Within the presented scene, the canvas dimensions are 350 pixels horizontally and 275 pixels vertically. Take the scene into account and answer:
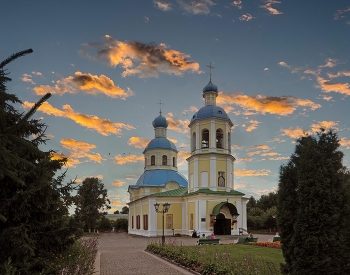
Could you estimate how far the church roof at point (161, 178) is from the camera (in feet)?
158

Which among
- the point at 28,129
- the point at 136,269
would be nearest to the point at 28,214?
the point at 28,129

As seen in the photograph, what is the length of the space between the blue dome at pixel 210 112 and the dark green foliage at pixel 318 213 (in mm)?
27303

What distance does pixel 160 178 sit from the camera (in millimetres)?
48562

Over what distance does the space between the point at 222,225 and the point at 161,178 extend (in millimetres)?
15438

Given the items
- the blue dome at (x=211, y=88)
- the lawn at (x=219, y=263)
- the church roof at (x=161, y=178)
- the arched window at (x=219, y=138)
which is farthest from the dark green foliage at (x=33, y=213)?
the church roof at (x=161, y=178)

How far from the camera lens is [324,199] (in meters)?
8.04

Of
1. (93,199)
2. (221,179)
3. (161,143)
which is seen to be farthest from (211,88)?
(93,199)

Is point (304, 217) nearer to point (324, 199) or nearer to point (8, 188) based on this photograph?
point (324, 199)

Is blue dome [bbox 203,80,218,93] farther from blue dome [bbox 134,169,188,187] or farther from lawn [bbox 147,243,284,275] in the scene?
lawn [bbox 147,243,284,275]

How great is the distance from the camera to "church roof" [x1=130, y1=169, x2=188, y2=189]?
48.2 meters

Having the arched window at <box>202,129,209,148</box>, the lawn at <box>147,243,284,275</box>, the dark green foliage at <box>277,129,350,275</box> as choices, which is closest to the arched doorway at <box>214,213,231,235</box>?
the arched window at <box>202,129,209,148</box>

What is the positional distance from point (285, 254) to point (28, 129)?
6.55 meters

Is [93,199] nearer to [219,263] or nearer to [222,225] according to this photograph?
[222,225]

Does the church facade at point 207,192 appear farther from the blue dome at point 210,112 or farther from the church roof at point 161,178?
the church roof at point 161,178
